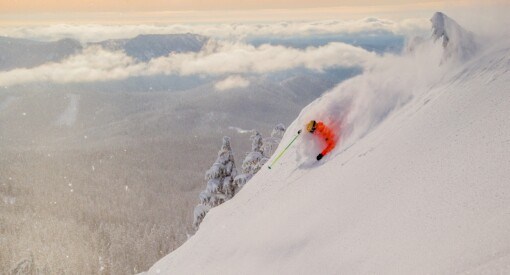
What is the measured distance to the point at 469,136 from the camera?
325 inches

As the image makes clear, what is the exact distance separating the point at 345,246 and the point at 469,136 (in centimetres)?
323

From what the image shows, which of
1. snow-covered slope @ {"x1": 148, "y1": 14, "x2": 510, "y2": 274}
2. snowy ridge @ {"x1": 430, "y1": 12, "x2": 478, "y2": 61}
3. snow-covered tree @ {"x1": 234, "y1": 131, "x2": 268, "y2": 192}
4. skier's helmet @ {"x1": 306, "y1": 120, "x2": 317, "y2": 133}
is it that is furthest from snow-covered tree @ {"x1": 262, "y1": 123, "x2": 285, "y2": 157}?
snowy ridge @ {"x1": 430, "y1": 12, "x2": 478, "y2": 61}

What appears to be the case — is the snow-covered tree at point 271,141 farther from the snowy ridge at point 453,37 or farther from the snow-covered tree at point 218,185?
the snowy ridge at point 453,37

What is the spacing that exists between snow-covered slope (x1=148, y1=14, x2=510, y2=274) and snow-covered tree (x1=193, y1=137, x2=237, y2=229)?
10.4 m

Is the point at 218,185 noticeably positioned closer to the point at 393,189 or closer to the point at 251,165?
the point at 251,165

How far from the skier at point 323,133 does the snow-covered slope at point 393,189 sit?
0.34m

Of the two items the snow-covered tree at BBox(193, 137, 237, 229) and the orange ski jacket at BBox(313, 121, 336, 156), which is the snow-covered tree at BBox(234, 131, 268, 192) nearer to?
the snow-covered tree at BBox(193, 137, 237, 229)

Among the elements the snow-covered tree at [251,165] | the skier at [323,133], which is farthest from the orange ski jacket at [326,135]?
the snow-covered tree at [251,165]

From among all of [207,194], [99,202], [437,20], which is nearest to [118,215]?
[99,202]

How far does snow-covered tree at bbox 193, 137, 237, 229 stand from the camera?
2627cm

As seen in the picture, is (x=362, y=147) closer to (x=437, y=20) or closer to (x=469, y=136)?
(x=469, y=136)

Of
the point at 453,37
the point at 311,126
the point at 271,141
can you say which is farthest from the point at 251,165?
the point at 453,37

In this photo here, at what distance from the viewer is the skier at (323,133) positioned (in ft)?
45.2

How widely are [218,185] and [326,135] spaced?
13211mm
